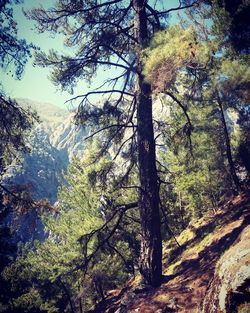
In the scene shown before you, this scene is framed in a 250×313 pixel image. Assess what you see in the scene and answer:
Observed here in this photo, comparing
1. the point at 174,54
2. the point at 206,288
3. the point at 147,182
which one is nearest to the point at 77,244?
the point at 147,182

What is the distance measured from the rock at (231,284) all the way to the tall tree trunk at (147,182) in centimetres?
200

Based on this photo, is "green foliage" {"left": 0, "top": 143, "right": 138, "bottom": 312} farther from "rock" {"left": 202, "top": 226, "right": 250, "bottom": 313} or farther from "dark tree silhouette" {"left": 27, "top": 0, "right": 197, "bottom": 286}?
"rock" {"left": 202, "top": 226, "right": 250, "bottom": 313}

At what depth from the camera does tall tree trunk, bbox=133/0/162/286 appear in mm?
7105

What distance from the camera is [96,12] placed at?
331 inches

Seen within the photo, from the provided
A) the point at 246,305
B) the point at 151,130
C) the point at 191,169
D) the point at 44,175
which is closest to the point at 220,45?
the point at 151,130

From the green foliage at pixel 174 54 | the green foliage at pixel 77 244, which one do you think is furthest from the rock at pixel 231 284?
the green foliage at pixel 77 244

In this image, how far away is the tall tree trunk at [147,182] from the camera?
7.11 metres

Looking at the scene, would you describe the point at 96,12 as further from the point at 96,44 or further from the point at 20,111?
the point at 20,111

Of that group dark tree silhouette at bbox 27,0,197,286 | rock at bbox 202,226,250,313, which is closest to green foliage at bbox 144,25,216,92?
dark tree silhouette at bbox 27,0,197,286

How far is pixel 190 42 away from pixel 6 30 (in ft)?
14.7

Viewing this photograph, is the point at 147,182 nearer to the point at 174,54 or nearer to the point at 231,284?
the point at 174,54

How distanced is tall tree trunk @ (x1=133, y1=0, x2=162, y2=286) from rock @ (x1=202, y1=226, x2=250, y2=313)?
2.00 meters

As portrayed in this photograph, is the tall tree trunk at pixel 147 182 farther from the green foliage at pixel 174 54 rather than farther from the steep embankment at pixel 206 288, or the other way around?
the green foliage at pixel 174 54

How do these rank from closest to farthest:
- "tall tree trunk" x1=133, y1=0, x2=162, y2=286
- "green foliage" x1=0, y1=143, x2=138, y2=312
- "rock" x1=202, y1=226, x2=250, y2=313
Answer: "rock" x1=202, y1=226, x2=250, y2=313 → "tall tree trunk" x1=133, y1=0, x2=162, y2=286 → "green foliage" x1=0, y1=143, x2=138, y2=312
